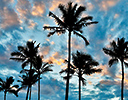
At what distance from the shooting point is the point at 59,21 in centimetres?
2075

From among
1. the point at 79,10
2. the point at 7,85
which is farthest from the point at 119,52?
the point at 7,85

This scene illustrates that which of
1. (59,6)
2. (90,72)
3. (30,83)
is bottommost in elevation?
(30,83)

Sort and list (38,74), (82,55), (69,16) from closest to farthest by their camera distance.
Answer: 1. (69,16)
2. (82,55)
3. (38,74)

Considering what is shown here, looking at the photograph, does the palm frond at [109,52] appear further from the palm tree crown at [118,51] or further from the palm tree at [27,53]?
the palm tree at [27,53]

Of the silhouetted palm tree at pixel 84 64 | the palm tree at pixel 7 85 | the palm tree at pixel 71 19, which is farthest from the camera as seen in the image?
the palm tree at pixel 7 85

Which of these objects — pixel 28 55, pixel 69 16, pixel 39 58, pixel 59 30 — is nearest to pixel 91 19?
pixel 69 16

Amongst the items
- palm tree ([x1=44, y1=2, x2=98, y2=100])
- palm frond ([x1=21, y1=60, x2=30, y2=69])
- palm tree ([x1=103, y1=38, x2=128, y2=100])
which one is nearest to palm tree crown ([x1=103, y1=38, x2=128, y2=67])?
palm tree ([x1=103, y1=38, x2=128, y2=100])

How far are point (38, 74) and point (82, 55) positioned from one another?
10.3m

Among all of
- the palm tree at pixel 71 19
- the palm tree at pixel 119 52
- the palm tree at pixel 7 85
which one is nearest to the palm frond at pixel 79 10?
the palm tree at pixel 71 19

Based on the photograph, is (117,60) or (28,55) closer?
(117,60)

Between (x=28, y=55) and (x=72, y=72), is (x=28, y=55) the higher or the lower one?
the higher one

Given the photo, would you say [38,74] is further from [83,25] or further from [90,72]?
[83,25]

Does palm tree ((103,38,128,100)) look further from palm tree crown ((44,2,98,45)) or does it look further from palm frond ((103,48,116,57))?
palm tree crown ((44,2,98,45))

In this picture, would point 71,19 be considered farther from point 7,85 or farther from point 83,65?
point 7,85
